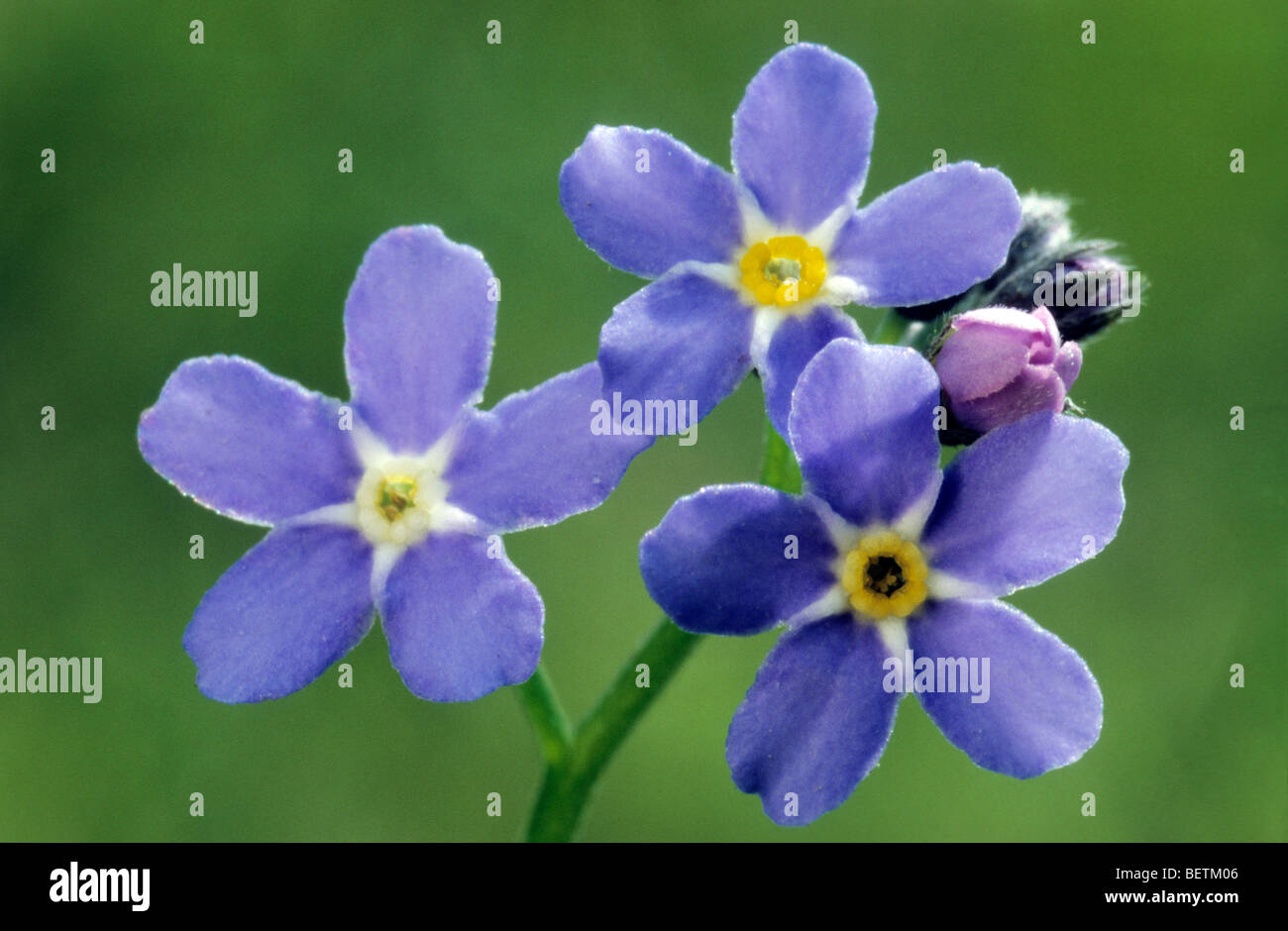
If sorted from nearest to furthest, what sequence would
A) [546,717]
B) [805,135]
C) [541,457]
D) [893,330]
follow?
[541,457] < [805,135] < [546,717] < [893,330]

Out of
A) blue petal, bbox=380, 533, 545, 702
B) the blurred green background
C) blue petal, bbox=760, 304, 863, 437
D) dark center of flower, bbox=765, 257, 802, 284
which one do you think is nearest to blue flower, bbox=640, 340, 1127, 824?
blue petal, bbox=760, 304, 863, 437

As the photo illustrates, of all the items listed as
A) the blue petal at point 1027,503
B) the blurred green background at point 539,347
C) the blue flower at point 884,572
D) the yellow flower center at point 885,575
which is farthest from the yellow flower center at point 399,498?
the blurred green background at point 539,347

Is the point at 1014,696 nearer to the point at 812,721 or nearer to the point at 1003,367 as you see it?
the point at 812,721

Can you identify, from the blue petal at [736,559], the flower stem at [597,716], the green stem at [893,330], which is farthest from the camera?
the green stem at [893,330]

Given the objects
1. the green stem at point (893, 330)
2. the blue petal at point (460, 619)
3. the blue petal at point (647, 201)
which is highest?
the blue petal at point (647, 201)

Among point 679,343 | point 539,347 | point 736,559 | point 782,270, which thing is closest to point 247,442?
point 679,343

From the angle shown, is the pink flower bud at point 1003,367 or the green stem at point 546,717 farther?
the green stem at point 546,717

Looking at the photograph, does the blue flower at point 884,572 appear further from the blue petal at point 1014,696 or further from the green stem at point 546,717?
the green stem at point 546,717
